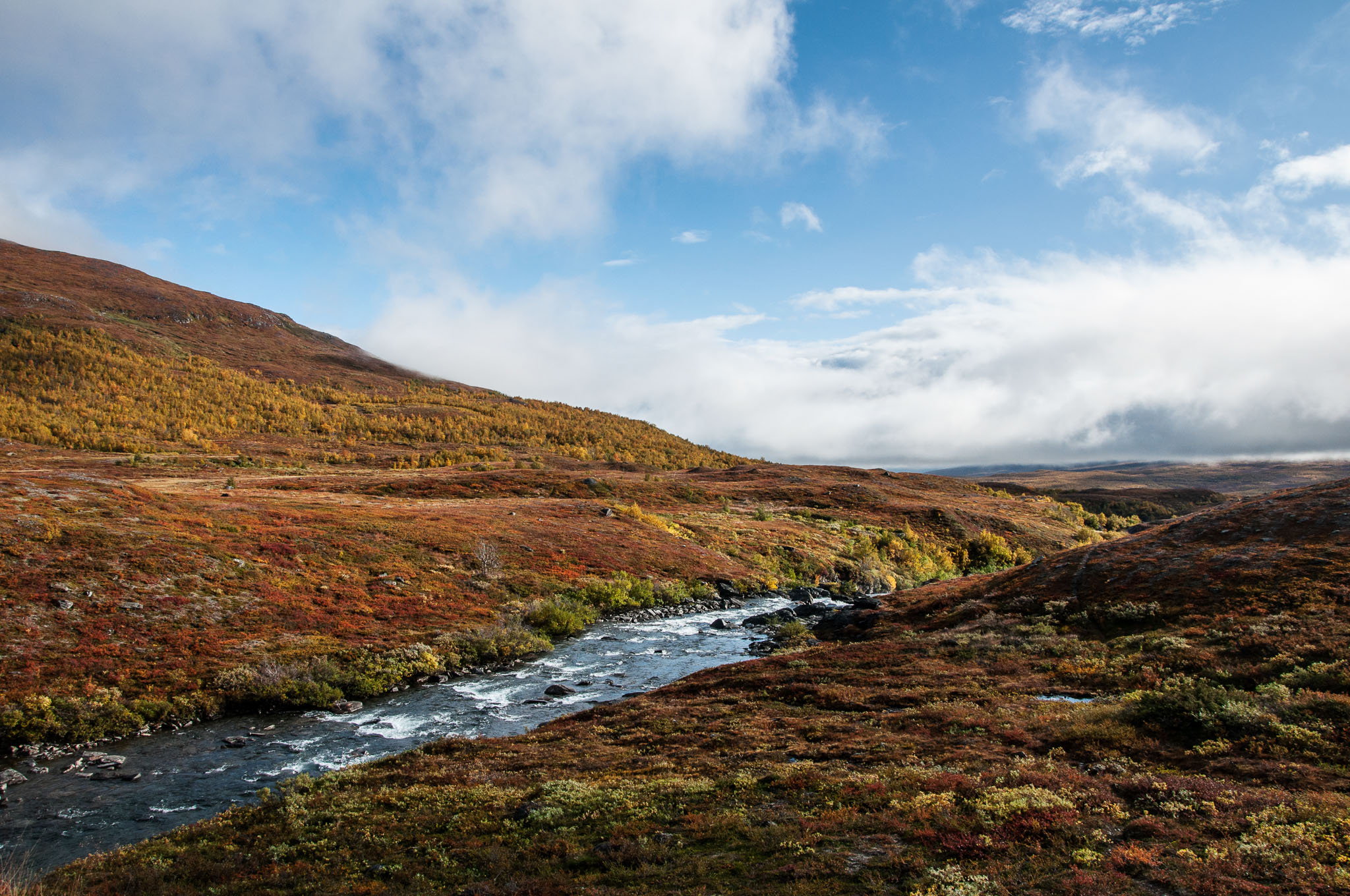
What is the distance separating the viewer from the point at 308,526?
43188mm

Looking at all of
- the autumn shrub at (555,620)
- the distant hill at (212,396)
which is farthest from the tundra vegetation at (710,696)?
the distant hill at (212,396)

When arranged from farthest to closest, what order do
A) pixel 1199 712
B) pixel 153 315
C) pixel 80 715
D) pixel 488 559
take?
pixel 153 315
pixel 488 559
pixel 80 715
pixel 1199 712

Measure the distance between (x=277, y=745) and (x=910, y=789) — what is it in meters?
20.4

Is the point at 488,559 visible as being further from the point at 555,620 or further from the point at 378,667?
the point at 378,667

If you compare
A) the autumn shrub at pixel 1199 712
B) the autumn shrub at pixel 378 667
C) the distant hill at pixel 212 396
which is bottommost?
the autumn shrub at pixel 378 667

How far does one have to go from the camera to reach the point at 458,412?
161000 millimetres

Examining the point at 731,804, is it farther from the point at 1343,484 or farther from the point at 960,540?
the point at 960,540

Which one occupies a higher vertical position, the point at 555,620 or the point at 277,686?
the point at 277,686

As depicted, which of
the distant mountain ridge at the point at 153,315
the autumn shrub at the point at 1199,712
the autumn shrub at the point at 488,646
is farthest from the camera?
the distant mountain ridge at the point at 153,315

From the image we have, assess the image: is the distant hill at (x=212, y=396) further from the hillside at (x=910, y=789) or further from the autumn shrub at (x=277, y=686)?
the hillside at (x=910, y=789)

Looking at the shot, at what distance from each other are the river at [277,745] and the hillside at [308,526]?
198 cm

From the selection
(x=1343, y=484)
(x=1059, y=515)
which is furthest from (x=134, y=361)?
(x=1059, y=515)

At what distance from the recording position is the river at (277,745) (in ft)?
47.9

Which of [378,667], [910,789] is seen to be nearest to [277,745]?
[378,667]
